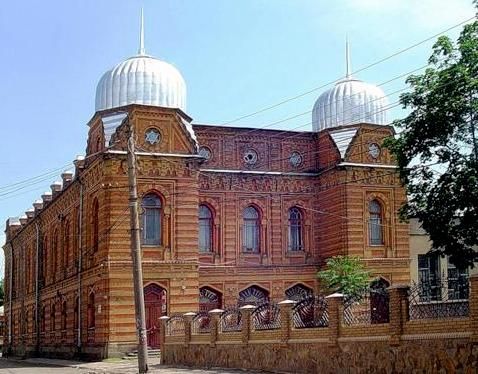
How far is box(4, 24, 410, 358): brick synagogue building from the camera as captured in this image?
36.2 m

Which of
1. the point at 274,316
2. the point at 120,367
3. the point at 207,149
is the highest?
the point at 207,149

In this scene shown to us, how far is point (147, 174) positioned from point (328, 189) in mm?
9749

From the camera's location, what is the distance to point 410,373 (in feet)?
62.5

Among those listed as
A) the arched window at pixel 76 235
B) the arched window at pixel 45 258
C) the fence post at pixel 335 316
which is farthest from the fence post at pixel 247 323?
the arched window at pixel 45 258

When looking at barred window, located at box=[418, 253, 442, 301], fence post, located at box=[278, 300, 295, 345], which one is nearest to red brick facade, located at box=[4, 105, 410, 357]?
barred window, located at box=[418, 253, 442, 301]

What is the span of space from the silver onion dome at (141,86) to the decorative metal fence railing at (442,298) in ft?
68.7

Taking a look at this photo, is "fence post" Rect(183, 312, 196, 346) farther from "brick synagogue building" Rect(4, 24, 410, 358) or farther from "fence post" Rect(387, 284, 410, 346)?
"fence post" Rect(387, 284, 410, 346)

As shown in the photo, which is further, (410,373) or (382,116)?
(382,116)

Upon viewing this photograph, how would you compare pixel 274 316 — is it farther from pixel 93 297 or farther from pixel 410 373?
pixel 93 297

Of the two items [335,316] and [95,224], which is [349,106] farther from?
[335,316]

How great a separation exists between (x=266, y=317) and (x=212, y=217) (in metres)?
15.9

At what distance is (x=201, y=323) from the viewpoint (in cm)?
3000

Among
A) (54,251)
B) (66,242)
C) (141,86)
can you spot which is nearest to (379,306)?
(141,86)

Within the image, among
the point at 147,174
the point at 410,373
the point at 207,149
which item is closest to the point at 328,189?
the point at 207,149
